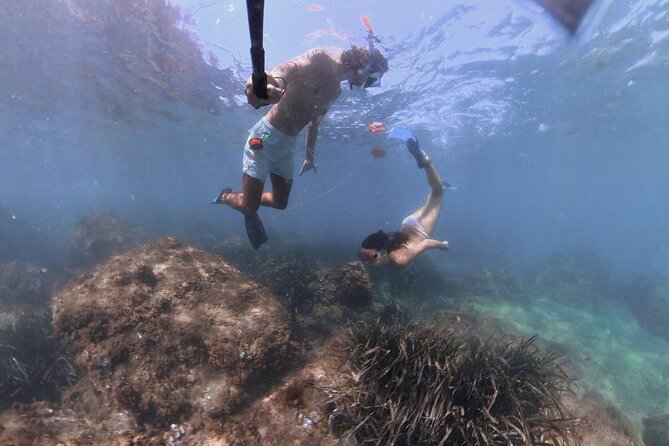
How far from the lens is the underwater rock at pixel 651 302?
18.1 m

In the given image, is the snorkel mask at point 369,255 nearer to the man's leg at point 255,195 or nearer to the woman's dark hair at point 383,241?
the woman's dark hair at point 383,241

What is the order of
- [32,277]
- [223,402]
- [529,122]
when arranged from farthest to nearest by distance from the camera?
[529,122]
[32,277]
[223,402]

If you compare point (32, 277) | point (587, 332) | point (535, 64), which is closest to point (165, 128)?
point (32, 277)

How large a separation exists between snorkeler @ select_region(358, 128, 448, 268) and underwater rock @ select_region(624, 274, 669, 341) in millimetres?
16785

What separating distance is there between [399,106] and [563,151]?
28.9 metres

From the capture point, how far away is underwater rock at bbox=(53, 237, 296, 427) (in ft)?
15.2

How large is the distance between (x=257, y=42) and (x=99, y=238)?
19616 millimetres

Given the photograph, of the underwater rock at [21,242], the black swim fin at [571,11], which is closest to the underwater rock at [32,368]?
the black swim fin at [571,11]

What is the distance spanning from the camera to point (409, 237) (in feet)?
22.4

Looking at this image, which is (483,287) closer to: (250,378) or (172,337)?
(250,378)

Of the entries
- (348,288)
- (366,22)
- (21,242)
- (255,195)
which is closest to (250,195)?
(255,195)

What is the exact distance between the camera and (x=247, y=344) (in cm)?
488

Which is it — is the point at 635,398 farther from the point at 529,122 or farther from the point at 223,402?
the point at 529,122

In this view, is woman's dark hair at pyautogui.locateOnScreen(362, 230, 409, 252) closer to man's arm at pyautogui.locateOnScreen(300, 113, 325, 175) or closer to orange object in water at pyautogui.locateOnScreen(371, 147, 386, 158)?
man's arm at pyautogui.locateOnScreen(300, 113, 325, 175)
